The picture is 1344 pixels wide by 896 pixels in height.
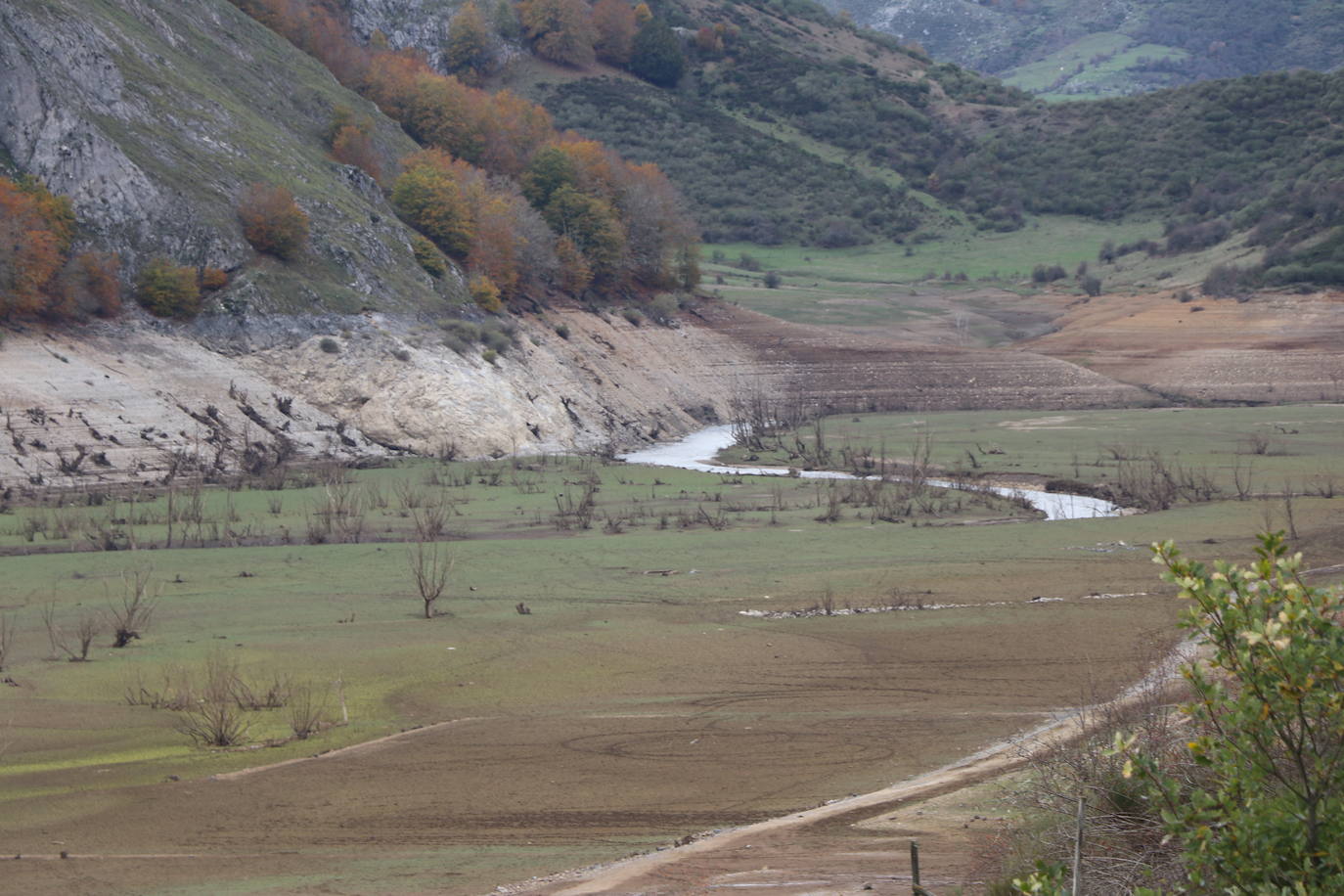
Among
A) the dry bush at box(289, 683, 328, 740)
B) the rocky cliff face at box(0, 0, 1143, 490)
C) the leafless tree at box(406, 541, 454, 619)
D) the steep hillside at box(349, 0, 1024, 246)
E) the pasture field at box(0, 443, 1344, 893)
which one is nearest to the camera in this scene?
the pasture field at box(0, 443, 1344, 893)

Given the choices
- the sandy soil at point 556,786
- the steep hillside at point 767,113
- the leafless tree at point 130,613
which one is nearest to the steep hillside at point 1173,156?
the steep hillside at point 767,113

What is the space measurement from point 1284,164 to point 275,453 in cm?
7962

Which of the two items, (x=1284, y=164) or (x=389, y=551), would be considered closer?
(x=389, y=551)

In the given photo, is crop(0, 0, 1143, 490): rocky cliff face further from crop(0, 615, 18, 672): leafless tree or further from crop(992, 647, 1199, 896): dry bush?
crop(992, 647, 1199, 896): dry bush

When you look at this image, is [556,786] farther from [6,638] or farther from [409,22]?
Answer: [409,22]

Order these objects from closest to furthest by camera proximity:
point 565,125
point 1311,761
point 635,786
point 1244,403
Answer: point 1311,761
point 635,786
point 1244,403
point 565,125

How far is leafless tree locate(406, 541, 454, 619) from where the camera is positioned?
69.9 feet

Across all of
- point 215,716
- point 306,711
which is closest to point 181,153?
point 306,711

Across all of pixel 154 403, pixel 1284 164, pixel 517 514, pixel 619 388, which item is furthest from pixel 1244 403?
pixel 1284 164

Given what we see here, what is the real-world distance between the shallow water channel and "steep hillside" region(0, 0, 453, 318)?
10.9 metres

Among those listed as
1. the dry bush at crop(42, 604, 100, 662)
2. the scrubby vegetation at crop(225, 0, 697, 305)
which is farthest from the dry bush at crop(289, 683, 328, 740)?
the scrubby vegetation at crop(225, 0, 697, 305)

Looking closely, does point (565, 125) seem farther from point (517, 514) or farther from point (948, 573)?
point (948, 573)

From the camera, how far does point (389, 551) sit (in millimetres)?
27734

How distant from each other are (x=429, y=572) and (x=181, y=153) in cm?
3264
